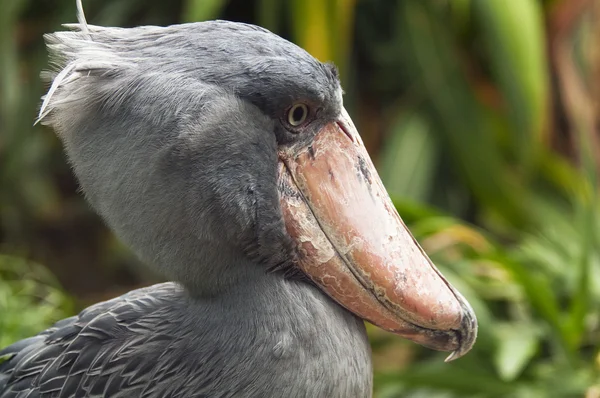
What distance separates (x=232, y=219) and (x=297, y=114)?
7.2 inches

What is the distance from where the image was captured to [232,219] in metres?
1.21

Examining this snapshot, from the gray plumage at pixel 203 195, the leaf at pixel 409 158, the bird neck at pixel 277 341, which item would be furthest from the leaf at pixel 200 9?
the bird neck at pixel 277 341

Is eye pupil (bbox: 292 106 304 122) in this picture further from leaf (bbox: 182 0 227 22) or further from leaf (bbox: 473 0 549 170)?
leaf (bbox: 473 0 549 170)

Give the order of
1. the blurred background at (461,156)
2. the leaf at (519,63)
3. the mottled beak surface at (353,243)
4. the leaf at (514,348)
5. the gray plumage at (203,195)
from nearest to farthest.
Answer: the gray plumage at (203,195)
the mottled beak surface at (353,243)
the leaf at (514,348)
the blurred background at (461,156)
the leaf at (519,63)

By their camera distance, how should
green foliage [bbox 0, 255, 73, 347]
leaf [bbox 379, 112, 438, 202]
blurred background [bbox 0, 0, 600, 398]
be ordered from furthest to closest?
leaf [bbox 379, 112, 438, 202], blurred background [bbox 0, 0, 600, 398], green foliage [bbox 0, 255, 73, 347]

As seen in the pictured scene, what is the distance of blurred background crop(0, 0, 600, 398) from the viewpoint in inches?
99.2

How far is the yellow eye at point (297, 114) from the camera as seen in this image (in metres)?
1.25

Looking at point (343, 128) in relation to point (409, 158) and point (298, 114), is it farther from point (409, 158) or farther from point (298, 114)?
point (409, 158)

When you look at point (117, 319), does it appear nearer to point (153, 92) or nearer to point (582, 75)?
point (153, 92)

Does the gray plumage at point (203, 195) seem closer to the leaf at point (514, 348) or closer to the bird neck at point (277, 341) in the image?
the bird neck at point (277, 341)

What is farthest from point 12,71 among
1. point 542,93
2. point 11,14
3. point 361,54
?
point 542,93

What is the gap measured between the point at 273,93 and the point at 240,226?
0.19 metres

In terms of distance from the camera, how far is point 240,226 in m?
1.22

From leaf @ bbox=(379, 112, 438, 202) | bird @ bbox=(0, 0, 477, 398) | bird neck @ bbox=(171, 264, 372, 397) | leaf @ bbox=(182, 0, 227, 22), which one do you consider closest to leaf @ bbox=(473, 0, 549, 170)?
leaf @ bbox=(379, 112, 438, 202)
